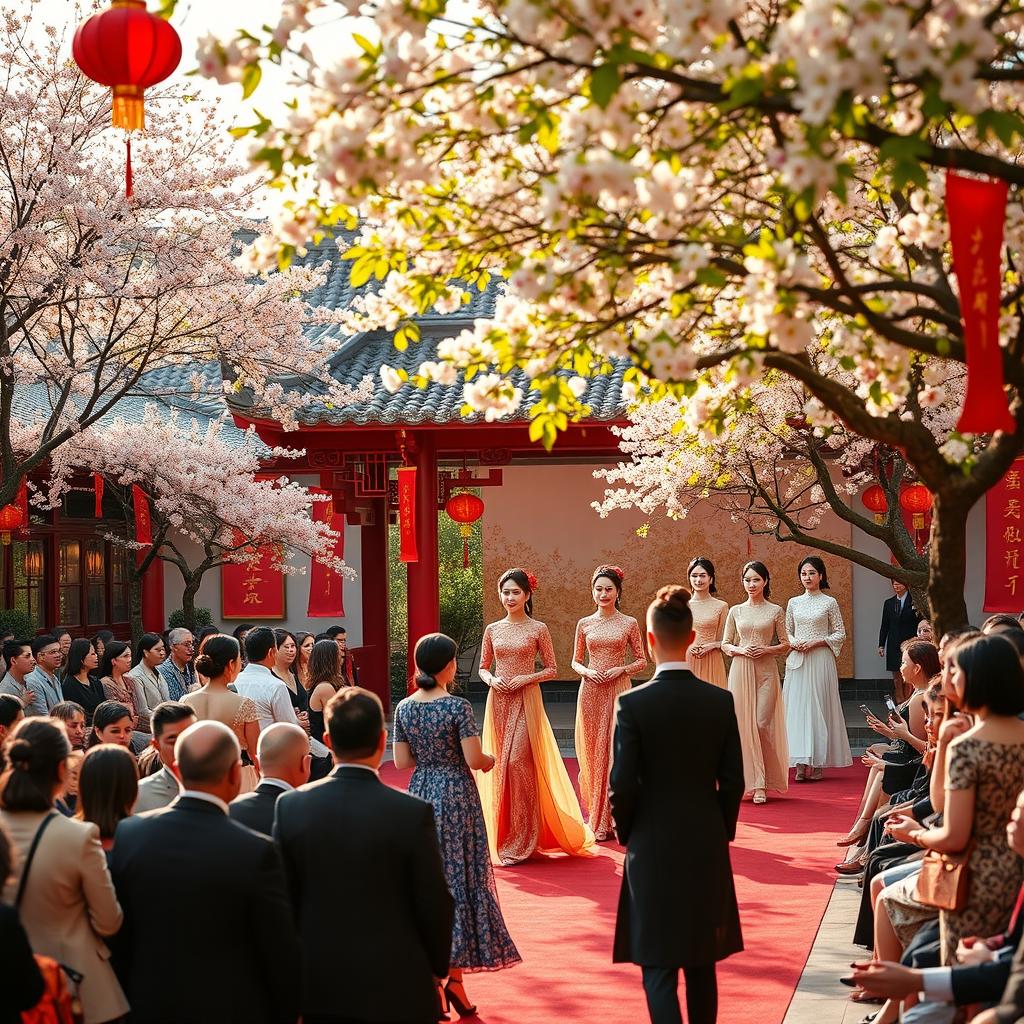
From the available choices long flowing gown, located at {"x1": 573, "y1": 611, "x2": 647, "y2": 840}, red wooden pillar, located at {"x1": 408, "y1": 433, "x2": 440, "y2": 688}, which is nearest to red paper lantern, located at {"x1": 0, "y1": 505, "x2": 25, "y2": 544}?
red wooden pillar, located at {"x1": 408, "y1": 433, "x2": 440, "y2": 688}

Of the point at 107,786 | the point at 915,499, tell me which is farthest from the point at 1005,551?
the point at 107,786

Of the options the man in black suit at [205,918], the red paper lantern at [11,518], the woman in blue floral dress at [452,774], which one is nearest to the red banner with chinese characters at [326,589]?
the red paper lantern at [11,518]

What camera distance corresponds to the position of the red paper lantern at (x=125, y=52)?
6.86m

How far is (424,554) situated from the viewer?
46.4 ft

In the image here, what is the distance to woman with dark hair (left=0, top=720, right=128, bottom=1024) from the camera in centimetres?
351

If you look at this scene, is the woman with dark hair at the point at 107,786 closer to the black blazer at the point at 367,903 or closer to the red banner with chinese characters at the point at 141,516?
the black blazer at the point at 367,903

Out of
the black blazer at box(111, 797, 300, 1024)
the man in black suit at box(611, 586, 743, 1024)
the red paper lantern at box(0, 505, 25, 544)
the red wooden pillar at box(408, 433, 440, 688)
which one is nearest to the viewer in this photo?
the black blazer at box(111, 797, 300, 1024)

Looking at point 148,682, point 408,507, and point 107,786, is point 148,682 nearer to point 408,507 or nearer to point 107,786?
point 408,507

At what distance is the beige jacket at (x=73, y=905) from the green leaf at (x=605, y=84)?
2105 millimetres

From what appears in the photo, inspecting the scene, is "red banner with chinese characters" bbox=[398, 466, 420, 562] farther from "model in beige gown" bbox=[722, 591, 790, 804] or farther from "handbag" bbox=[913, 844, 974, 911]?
"handbag" bbox=[913, 844, 974, 911]

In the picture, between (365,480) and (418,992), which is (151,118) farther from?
(418,992)

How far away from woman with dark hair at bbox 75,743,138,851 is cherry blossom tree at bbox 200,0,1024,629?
1287 mm

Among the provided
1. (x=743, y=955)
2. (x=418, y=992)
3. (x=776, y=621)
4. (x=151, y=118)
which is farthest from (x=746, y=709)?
Answer: (x=418, y=992)

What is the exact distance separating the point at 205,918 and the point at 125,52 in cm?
480
